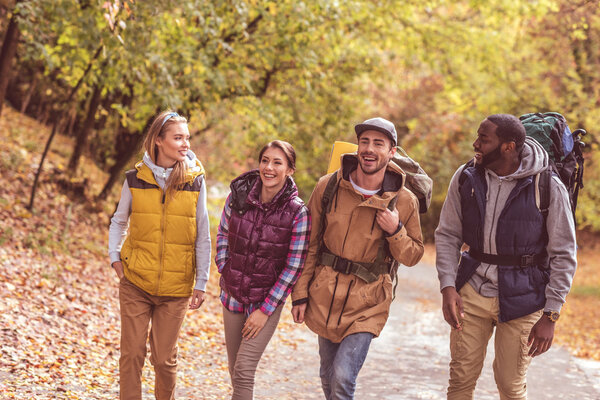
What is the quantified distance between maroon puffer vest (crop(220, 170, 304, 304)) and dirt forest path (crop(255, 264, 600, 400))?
255 centimetres

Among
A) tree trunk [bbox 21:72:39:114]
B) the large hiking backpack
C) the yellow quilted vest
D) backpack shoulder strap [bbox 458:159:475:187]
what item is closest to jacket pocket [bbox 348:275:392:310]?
backpack shoulder strap [bbox 458:159:475:187]

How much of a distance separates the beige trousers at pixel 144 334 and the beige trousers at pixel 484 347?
1936 mm

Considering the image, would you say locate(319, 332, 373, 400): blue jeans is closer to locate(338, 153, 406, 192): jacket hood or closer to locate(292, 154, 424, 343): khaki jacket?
locate(292, 154, 424, 343): khaki jacket

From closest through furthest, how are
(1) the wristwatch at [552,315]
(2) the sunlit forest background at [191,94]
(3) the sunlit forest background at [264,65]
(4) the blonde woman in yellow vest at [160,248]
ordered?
(1) the wristwatch at [552,315] < (4) the blonde woman in yellow vest at [160,248] < (2) the sunlit forest background at [191,94] < (3) the sunlit forest background at [264,65]

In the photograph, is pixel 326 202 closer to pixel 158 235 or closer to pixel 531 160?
pixel 158 235

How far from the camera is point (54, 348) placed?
266 inches

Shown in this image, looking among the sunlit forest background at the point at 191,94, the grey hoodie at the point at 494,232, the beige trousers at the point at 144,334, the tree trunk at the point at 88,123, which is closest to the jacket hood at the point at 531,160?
the grey hoodie at the point at 494,232

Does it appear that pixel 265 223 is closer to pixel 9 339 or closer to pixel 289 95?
pixel 9 339

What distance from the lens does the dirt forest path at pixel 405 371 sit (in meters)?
7.21

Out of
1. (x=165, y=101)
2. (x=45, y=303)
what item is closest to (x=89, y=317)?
(x=45, y=303)

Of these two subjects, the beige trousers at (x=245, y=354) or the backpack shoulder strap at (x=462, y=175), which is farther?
the backpack shoulder strap at (x=462, y=175)

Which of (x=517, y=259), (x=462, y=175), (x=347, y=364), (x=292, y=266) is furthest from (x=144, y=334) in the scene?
(x=517, y=259)

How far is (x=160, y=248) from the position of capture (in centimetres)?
454

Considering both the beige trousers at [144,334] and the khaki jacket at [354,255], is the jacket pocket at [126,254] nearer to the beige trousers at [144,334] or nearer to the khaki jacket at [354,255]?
the beige trousers at [144,334]
